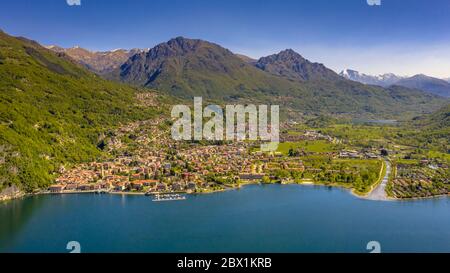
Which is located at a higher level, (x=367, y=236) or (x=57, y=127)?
(x=57, y=127)

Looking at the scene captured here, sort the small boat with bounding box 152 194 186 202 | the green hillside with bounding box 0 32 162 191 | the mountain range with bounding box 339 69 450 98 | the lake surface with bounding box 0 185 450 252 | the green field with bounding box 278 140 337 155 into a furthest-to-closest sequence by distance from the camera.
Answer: the mountain range with bounding box 339 69 450 98 < the green field with bounding box 278 140 337 155 < the green hillside with bounding box 0 32 162 191 < the small boat with bounding box 152 194 186 202 < the lake surface with bounding box 0 185 450 252

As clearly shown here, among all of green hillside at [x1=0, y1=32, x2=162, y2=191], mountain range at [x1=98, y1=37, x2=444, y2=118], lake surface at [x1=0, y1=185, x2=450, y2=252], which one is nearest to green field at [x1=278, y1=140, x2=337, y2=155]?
lake surface at [x1=0, y1=185, x2=450, y2=252]

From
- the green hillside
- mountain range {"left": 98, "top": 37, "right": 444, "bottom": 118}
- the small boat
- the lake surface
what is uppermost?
mountain range {"left": 98, "top": 37, "right": 444, "bottom": 118}

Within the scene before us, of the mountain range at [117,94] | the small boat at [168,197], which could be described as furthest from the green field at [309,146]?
the small boat at [168,197]

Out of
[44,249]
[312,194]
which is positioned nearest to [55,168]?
[44,249]

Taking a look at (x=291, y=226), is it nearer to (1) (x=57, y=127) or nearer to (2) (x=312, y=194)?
(2) (x=312, y=194)

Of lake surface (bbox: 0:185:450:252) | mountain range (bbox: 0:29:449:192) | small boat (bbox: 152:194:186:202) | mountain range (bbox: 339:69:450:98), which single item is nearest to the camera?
lake surface (bbox: 0:185:450:252)

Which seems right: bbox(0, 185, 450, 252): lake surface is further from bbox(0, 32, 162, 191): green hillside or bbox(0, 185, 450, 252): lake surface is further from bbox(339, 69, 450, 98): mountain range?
bbox(339, 69, 450, 98): mountain range
